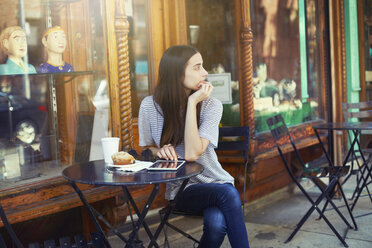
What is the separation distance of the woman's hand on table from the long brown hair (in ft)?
0.35

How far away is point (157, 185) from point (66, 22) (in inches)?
61.7

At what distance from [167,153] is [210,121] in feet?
1.06

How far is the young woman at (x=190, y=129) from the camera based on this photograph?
267 centimetres

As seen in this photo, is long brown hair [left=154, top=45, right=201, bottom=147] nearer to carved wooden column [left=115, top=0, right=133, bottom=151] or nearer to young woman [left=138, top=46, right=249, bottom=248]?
young woman [left=138, top=46, right=249, bottom=248]

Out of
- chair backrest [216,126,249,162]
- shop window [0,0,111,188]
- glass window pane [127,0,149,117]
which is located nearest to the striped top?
shop window [0,0,111,188]

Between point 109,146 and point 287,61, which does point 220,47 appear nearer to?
point 287,61

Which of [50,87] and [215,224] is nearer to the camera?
[215,224]

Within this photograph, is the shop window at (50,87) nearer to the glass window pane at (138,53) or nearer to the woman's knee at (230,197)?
the glass window pane at (138,53)

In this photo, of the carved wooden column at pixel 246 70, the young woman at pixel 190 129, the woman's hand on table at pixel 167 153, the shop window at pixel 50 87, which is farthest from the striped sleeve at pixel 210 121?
the carved wooden column at pixel 246 70

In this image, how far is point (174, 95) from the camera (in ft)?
9.59

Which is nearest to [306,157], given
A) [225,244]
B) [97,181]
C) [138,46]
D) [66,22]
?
[225,244]

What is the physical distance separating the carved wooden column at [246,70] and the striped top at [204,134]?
1606 mm

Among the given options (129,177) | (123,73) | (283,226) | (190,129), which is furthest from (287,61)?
(129,177)

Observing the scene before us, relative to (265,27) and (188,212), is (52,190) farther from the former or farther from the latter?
(265,27)
